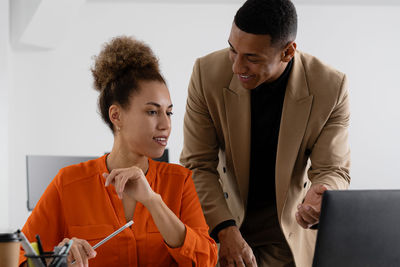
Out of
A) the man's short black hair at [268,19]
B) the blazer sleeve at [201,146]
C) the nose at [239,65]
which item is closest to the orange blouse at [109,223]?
the blazer sleeve at [201,146]

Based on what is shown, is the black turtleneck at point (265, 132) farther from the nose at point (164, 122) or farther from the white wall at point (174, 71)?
the white wall at point (174, 71)

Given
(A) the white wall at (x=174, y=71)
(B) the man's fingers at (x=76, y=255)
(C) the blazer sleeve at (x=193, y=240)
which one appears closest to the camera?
(B) the man's fingers at (x=76, y=255)

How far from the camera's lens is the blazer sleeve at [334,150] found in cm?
183

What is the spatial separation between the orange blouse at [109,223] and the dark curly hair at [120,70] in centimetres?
23

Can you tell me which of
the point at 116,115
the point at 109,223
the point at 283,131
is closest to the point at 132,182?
the point at 109,223

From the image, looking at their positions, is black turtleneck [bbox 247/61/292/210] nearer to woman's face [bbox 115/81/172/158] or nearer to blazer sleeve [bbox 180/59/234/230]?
blazer sleeve [bbox 180/59/234/230]

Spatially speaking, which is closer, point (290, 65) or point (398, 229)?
point (398, 229)

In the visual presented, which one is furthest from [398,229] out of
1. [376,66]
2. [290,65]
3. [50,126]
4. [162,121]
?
[376,66]

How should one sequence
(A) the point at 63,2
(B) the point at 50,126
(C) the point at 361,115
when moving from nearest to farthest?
(A) the point at 63,2 < (B) the point at 50,126 < (C) the point at 361,115

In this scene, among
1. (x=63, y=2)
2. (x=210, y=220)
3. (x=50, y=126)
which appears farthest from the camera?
(x=50, y=126)

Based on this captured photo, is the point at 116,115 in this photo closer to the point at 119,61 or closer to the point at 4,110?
the point at 119,61

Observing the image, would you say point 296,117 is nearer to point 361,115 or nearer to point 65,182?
point 65,182

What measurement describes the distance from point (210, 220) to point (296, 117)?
485 mm

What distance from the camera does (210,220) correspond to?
175cm
